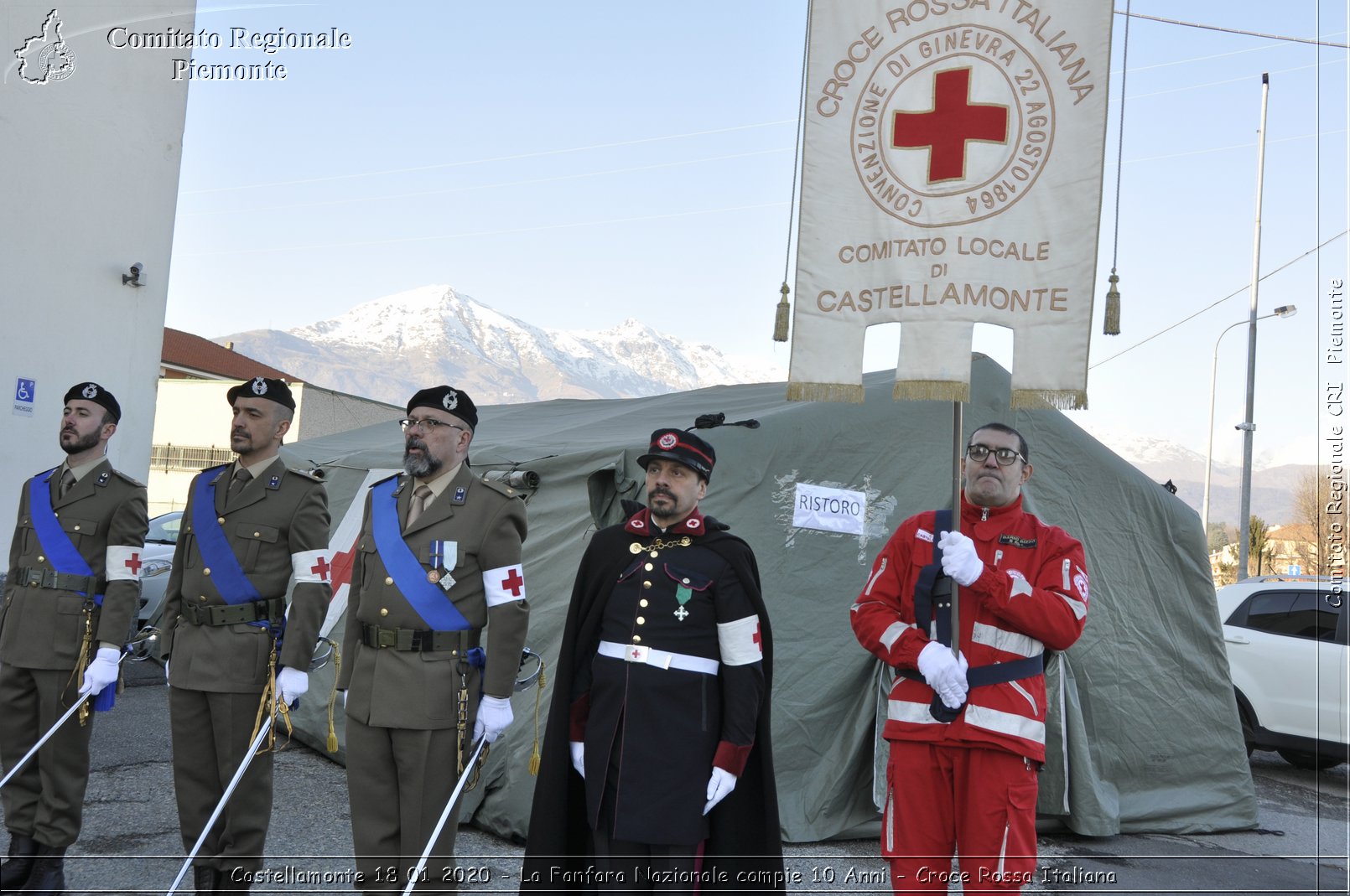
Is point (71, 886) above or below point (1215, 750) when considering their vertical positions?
below

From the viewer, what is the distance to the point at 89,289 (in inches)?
383

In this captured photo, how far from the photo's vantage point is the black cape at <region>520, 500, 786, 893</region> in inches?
139

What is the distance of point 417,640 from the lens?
12.9ft

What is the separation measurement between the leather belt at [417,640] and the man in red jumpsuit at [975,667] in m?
1.48

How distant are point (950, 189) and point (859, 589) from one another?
9.22 ft

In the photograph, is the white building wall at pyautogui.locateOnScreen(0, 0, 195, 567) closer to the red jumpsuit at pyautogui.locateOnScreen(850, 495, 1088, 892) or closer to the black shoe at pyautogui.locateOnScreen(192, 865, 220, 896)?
the black shoe at pyautogui.locateOnScreen(192, 865, 220, 896)

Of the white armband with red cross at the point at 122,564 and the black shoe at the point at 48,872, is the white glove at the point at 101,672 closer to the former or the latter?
the white armband with red cross at the point at 122,564

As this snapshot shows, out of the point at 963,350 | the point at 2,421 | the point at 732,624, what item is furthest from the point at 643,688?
the point at 2,421

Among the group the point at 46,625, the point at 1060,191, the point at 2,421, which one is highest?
the point at 1060,191

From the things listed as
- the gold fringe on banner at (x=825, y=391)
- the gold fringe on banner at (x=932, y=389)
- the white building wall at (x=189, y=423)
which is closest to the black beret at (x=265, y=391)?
the gold fringe on banner at (x=825, y=391)

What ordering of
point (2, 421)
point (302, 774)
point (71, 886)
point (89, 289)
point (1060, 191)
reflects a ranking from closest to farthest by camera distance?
point (1060, 191)
point (71, 886)
point (302, 774)
point (2, 421)
point (89, 289)

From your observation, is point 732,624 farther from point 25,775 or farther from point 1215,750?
point 1215,750

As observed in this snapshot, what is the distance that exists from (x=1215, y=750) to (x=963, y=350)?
4.37 m

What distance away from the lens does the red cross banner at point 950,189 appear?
12.7 ft
